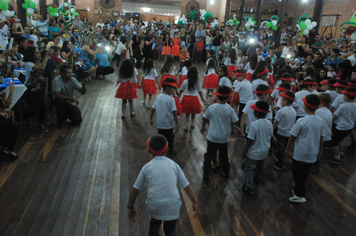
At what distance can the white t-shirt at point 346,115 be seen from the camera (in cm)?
438

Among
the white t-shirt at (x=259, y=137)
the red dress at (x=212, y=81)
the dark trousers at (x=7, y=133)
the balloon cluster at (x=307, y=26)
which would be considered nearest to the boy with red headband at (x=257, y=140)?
the white t-shirt at (x=259, y=137)

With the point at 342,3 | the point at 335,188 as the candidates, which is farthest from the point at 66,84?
the point at 342,3

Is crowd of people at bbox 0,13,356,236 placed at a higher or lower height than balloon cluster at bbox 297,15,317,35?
lower

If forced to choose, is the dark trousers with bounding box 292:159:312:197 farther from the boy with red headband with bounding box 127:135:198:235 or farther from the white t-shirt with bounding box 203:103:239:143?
the boy with red headband with bounding box 127:135:198:235

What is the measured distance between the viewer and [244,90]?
16.7 ft

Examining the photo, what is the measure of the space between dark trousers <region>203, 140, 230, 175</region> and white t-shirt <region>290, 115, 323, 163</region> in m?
0.84

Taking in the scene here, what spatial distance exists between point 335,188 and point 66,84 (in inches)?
178

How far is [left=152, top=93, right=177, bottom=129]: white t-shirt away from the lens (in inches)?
153

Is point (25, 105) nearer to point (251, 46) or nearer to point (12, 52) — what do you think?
point (12, 52)

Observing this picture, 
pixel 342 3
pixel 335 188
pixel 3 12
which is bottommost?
pixel 335 188

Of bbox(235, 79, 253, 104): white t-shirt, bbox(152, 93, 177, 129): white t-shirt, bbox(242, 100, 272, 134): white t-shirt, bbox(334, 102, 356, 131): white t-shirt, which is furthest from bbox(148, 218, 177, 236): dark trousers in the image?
bbox(334, 102, 356, 131): white t-shirt

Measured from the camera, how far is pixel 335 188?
3.83 meters

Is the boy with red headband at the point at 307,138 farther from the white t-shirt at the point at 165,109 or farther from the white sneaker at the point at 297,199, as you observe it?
the white t-shirt at the point at 165,109

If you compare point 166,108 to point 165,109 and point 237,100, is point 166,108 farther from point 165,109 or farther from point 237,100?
point 237,100
